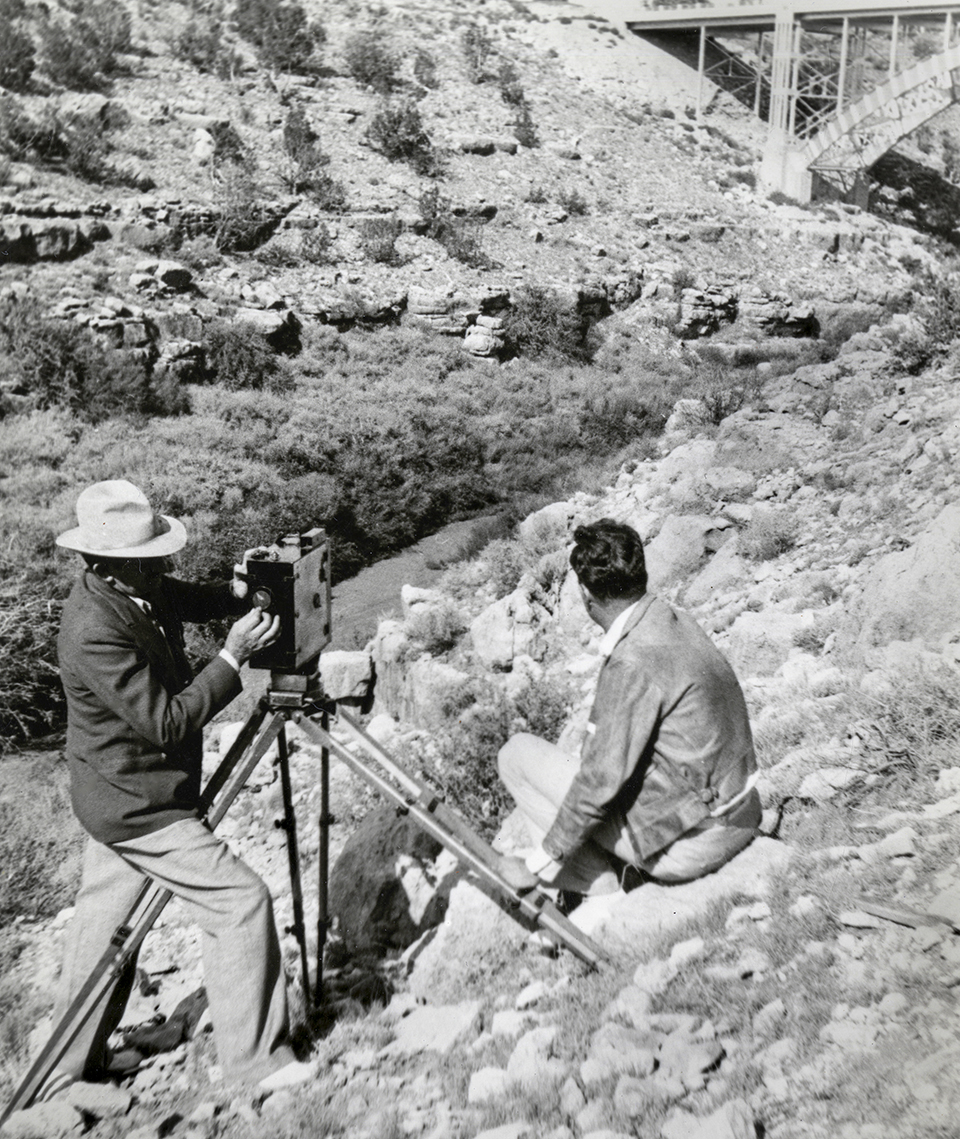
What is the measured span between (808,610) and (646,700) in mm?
2688

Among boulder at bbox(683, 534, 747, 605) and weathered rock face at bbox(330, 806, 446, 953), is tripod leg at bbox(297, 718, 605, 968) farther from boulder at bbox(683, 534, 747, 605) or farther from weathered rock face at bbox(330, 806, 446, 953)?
boulder at bbox(683, 534, 747, 605)

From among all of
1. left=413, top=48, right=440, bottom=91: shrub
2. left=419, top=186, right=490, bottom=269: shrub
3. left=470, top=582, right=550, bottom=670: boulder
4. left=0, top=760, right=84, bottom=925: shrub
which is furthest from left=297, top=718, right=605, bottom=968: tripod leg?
left=413, top=48, right=440, bottom=91: shrub

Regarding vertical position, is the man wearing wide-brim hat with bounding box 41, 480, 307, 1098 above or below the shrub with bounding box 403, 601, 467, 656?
above

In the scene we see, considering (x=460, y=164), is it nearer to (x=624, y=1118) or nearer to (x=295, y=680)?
(x=295, y=680)

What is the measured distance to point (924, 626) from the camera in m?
3.06

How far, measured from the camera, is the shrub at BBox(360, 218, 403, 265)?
9.49 m

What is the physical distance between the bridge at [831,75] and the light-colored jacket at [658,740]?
9.77 feet

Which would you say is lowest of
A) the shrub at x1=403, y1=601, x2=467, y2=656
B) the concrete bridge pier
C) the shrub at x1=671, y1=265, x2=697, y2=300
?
the shrub at x1=403, y1=601, x2=467, y2=656

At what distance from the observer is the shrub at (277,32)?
9.91 m

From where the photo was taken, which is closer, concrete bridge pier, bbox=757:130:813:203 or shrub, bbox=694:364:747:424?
concrete bridge pier, bbox=757:130:813:203

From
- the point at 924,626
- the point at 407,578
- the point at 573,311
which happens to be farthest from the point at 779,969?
the point at 573,311

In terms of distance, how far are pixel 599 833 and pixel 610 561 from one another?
2.46ft

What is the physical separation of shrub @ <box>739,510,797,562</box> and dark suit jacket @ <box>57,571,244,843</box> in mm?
3892

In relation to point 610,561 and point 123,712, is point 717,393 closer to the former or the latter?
point 610,561
